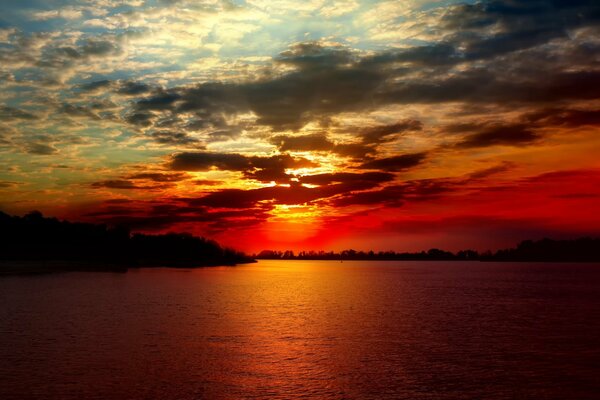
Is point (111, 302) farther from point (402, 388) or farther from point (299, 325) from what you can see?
point (402, 388)

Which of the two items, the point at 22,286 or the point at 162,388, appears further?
the point at 22,286

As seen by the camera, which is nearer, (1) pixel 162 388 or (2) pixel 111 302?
(1) pixel 162 388

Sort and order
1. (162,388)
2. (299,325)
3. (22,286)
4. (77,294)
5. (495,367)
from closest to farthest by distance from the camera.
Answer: (162,388), (495,367), (299,325), (77,294), (22,286)

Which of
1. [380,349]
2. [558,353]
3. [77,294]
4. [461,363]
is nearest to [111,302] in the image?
[77,294]

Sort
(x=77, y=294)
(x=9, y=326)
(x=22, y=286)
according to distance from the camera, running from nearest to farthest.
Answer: (x=9, y=326), (x=77, y=294), (x=22, y=286)

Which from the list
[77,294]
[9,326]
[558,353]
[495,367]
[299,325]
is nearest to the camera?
[495,367]

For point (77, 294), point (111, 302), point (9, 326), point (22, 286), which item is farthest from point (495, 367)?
point (22, 286)

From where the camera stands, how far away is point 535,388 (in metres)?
31.1

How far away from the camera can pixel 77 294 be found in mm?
87375

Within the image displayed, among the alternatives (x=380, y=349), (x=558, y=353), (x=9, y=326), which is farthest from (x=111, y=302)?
(x=558, y=353)

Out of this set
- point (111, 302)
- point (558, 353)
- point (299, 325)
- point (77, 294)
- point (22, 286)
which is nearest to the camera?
point (558, 353)

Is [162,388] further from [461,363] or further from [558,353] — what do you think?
[558,353]

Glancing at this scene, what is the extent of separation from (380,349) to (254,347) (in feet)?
35.8

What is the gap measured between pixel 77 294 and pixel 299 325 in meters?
49.4
